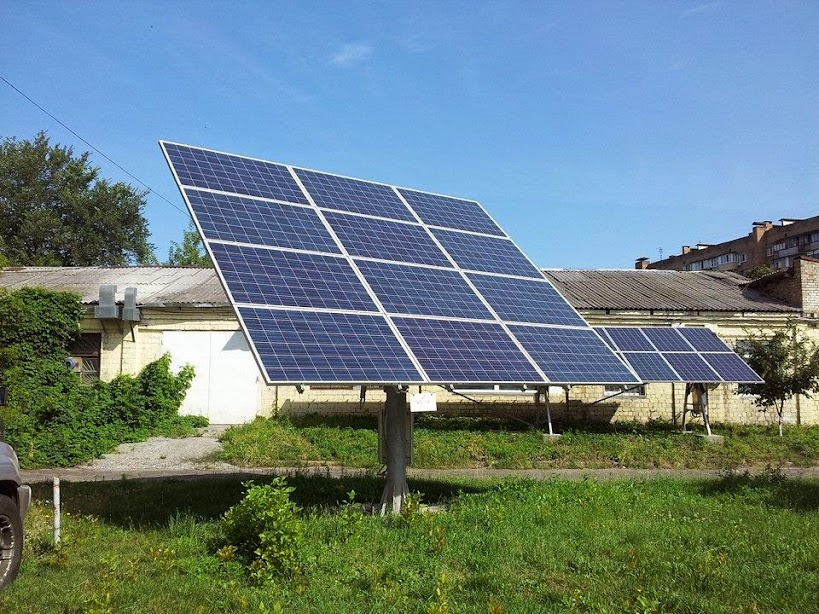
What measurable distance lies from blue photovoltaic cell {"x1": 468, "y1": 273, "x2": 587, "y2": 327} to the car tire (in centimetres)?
687

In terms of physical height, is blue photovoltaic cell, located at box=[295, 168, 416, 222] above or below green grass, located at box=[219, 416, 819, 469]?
above

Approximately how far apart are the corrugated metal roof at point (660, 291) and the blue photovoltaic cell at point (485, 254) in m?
9.59

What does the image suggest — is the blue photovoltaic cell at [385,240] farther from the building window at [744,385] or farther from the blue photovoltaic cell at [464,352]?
the building window at [744,385]

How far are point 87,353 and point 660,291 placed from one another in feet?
61.7

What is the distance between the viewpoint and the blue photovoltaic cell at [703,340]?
20812 millimetres

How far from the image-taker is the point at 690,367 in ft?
64.1

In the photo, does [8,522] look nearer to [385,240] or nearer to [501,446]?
[385,240]

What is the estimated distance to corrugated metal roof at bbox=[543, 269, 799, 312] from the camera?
2436cm

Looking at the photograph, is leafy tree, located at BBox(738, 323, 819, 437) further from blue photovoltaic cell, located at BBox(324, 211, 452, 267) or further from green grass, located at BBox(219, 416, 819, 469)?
blue photovoltaic cell, located at BBox(324, 211, 452, 267)

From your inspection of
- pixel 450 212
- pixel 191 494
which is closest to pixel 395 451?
pixel 191 494

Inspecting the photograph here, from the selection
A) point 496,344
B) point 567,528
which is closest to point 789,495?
point 567,528

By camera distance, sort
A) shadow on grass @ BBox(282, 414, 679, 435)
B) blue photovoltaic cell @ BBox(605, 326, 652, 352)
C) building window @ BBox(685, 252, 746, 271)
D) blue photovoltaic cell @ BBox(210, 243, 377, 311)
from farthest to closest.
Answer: building window @ BBox(685, 252, 746, 271)
shadow on grass @ BBox(282, 414, 679, 435)
blue photovoltaic cell @ BBox(605, 326, 652, 352)
blue photovoltaic cell @ BBox(210, 243, 377, 311)

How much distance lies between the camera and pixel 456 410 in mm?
21875

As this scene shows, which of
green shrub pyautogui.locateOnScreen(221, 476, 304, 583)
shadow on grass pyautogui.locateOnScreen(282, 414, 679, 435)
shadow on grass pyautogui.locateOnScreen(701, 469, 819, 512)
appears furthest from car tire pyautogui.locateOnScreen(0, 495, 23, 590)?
shadow on grass pyautogui.locateOnScreen(282, 414, 679, 435)
